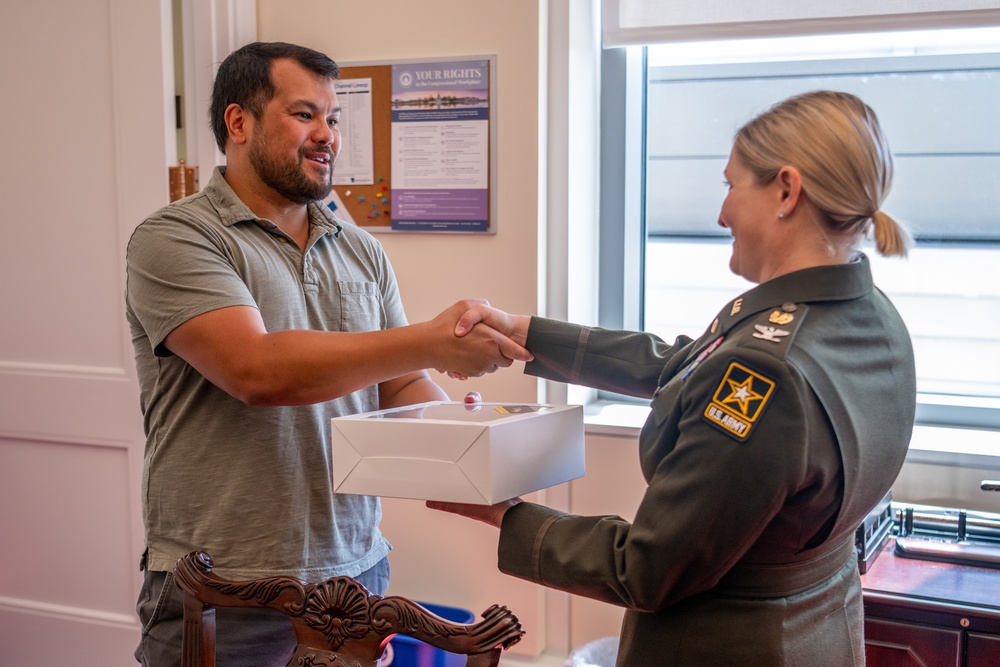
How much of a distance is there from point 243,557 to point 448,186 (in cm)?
111

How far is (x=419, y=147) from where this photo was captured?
7.82 feet

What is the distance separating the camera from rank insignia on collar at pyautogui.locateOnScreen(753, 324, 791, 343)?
112 cm

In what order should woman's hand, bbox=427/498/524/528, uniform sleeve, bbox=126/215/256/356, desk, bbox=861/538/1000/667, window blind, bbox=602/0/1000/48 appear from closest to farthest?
woman's hand, bbox=427/498/524/528 → uniform sleeve, bbox=126/215/256/356 → desk, bbox=861/538/1000/667 → window blind, bbox=602/0/1000/48

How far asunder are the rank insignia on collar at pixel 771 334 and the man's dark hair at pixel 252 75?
1032 millimetres

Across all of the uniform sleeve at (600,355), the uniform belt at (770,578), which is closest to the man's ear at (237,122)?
the uniform sleeve at (600,355)

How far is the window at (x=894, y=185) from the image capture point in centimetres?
235

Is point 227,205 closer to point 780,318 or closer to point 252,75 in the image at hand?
point 252,75

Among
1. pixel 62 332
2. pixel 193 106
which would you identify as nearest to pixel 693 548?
pixel 193 106

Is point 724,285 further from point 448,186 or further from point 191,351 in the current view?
point 191,351

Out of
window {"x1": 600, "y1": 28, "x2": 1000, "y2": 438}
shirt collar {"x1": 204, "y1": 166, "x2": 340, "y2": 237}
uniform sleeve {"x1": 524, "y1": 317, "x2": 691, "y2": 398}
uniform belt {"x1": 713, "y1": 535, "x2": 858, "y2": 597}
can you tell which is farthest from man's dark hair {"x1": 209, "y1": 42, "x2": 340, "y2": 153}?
uniform belt {"x1": 713, "y1": 535, "x2": 858, "y2": 597}

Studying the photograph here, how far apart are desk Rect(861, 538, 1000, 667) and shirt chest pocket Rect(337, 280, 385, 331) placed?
1.06 m

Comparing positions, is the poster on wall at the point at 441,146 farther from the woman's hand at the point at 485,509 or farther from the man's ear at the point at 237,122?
the woman's hand at the point at 485,509

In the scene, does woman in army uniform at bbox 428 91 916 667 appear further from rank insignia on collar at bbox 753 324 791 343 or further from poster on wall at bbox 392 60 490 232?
poster on wall at bbox 392 60 490 232

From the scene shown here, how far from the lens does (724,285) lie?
257cm
